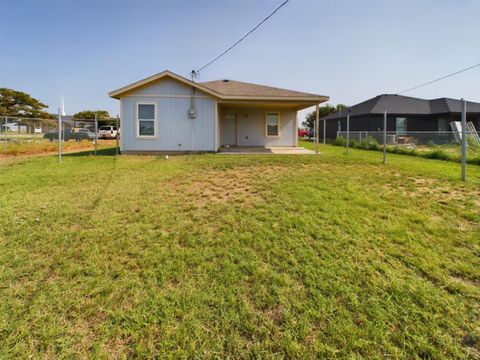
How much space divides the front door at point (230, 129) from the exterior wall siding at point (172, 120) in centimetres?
382

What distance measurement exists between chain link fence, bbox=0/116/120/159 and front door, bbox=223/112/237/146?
5.59m

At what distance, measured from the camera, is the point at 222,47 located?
39.7 ft

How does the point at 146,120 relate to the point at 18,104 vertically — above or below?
below

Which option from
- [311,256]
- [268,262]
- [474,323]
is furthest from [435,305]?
[268,262]

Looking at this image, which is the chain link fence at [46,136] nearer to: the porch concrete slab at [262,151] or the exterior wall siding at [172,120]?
the exterior wall siding at [172,120]

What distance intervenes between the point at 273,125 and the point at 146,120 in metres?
7.07

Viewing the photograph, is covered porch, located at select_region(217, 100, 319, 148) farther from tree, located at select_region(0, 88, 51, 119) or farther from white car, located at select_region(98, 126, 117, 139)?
tree, located at select_region(0, 88, 51, 119)

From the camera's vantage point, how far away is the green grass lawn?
2.10 metres

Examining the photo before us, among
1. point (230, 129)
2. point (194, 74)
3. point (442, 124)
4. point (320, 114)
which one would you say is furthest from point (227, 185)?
point (320, 114)

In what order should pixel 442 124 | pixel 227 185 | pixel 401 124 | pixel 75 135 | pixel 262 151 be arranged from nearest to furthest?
pixel 227 185, pixel 262 151, pixel 442 124, pixel 401 124, pixel 75 135

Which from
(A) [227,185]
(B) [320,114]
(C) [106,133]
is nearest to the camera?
(A) [227,185]

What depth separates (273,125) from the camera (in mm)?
15617

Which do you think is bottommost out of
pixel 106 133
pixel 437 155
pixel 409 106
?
pixel 437 155

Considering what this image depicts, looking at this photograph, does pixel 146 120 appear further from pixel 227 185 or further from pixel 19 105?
pixel 19 105
